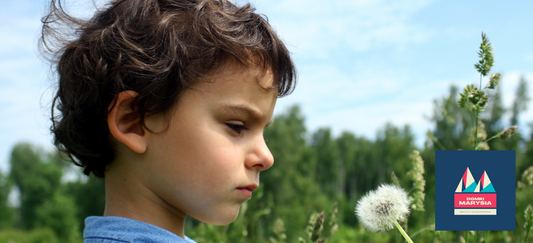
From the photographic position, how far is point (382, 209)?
1.10m

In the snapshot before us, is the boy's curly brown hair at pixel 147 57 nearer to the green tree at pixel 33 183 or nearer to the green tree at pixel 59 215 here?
the green tree at pixel 59 215

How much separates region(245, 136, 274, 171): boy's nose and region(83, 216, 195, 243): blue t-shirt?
1.36 ft

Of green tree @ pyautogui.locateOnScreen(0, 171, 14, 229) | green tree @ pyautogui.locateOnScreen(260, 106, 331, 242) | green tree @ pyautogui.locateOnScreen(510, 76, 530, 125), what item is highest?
green tree @ pyautogui.locateOnScreen(510, 76, 530, 125)

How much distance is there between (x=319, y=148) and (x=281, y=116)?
15467mm

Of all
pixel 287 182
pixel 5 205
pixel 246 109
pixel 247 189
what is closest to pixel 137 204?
pixel 247 189

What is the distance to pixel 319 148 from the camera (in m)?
52.7

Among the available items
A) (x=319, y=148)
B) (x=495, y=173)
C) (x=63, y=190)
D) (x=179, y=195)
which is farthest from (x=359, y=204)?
(x=319, y=148)

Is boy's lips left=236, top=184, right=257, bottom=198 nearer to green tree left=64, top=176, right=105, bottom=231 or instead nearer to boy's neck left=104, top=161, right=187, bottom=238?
boy's neck left=104, top=161, right=187, bottom=238

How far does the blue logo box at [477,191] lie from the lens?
46.9 inches

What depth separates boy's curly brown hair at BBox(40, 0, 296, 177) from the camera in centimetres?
144

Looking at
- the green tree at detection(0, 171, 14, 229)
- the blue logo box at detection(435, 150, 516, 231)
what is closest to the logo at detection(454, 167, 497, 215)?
the blue logo box at detection(435, 150, 516, 231)

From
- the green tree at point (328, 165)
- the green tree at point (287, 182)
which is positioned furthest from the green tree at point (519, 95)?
the green tree at point (328, 165)

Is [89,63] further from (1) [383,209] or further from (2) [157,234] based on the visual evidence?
(1) [383,209]

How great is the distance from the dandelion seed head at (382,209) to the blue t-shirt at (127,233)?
0.74 metres
